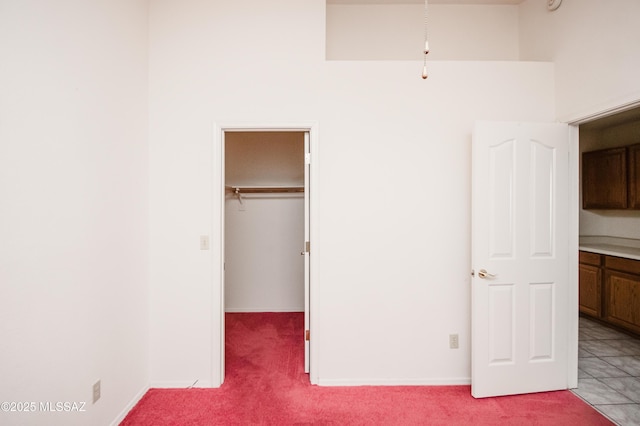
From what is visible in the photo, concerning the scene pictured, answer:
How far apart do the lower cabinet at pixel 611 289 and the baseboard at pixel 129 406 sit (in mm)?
4969

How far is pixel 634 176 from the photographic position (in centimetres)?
375

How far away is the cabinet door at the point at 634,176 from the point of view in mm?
3691

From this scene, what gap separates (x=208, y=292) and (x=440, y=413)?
1.95 meters

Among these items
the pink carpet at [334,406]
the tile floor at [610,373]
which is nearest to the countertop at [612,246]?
the tile floor at [610,373]

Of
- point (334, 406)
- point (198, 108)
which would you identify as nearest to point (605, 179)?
point (334, 406)

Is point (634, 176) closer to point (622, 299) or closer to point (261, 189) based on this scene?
point (622, 299)

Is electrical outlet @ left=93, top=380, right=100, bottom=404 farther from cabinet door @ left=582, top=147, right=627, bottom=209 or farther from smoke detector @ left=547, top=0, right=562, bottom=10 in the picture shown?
cabinet door @ left=582, top=147, right=627, bottom=209

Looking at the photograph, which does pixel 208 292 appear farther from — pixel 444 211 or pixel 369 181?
pixel 444 211

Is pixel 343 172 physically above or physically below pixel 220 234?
above

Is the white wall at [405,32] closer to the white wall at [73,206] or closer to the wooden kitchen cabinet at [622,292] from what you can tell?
the white wall at [73,206]

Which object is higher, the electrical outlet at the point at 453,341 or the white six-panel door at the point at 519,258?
the white six-panel door at the point at 519,258

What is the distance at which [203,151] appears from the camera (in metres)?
2.44

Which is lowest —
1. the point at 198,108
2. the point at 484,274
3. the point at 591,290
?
the point at 591,290

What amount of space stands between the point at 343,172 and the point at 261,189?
Result: 1856 mm
